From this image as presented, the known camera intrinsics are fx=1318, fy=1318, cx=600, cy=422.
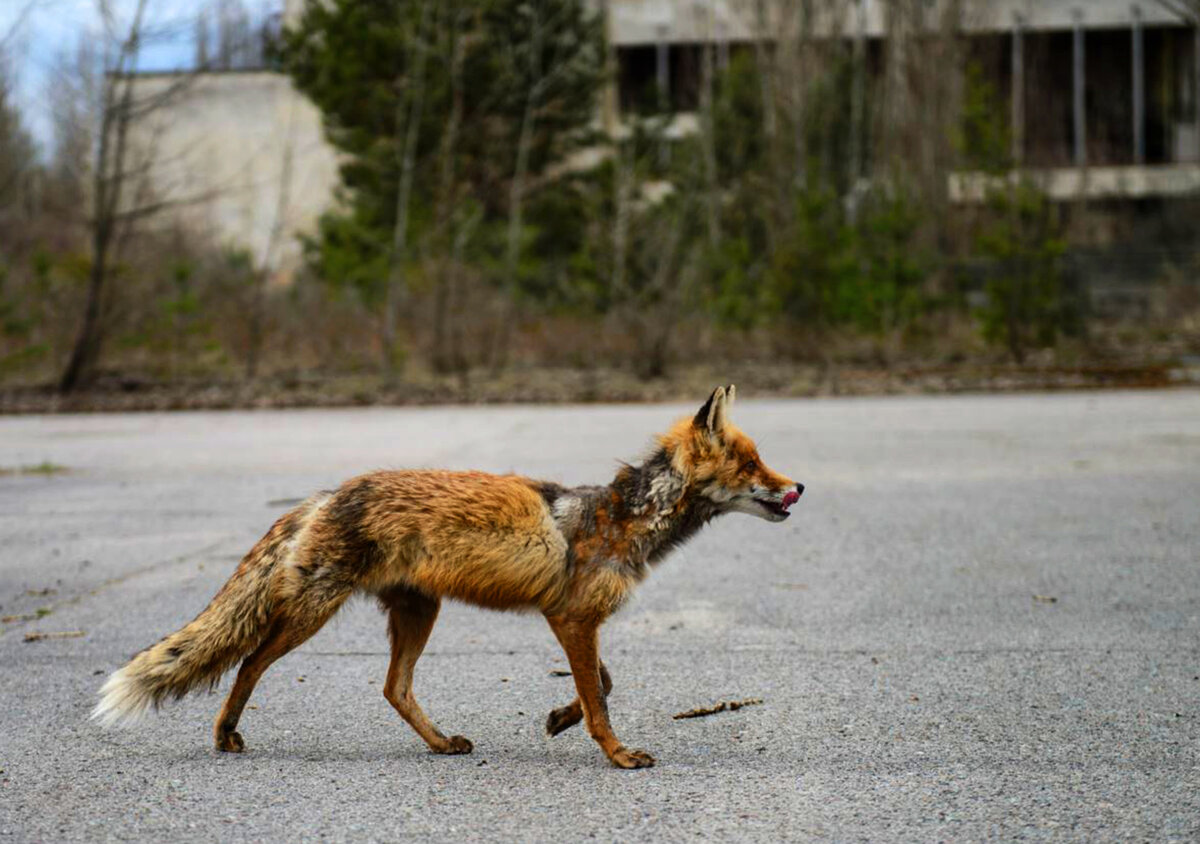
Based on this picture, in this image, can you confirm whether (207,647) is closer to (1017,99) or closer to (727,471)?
(727,471)

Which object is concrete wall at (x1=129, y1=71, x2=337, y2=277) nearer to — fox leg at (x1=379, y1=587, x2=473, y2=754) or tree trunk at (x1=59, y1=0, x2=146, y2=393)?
tree trunk at (x1=59, y1=0, x2=146, y2=393)

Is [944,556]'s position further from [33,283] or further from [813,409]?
[33,283]

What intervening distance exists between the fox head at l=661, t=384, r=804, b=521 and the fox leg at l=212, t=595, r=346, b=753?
4.90 feet

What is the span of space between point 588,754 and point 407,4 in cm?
2826

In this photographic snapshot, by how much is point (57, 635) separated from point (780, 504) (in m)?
4.19

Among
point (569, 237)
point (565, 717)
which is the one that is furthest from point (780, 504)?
point (569, 237)

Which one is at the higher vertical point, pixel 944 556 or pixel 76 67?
pixel 76 67

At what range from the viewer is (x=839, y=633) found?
7.06 m

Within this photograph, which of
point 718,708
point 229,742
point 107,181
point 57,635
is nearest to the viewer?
point 229,742

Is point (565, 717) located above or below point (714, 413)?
below

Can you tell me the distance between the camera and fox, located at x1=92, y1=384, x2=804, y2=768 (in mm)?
4926

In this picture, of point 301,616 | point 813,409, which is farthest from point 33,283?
point 301,616

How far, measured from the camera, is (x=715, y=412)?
5270 mm

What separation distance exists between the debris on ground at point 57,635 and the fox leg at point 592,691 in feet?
11.3
